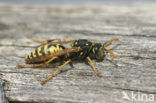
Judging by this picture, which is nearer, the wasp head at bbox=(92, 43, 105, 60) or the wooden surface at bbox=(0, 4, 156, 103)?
the wooden surface at bbox=(0, 4, 156, 103)

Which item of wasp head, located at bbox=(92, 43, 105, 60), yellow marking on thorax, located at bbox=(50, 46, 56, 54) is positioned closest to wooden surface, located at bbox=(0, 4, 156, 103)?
wasp head, located at bbox=(92, 43, 105, 60)

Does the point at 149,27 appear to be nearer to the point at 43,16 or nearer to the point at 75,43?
the point at 75,43

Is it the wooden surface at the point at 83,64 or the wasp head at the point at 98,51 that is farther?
the wasp head at the point at 98,51

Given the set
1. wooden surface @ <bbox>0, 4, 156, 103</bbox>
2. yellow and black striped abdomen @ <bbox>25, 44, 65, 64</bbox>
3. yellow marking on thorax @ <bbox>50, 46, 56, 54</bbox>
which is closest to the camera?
wooden surface @ <bbox>0, 4, 156, 103</bbox>

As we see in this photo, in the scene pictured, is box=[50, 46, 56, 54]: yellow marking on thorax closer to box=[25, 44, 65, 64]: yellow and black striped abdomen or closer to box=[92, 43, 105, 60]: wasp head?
box=[25, 44, 65, 64]: yellow and black striped abdomen

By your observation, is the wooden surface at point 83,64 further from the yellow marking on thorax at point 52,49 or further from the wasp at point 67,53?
the yellow marking on thorax at point 52,49

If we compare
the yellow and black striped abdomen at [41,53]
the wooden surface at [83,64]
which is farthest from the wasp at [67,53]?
the wooden surface at [83,64]
